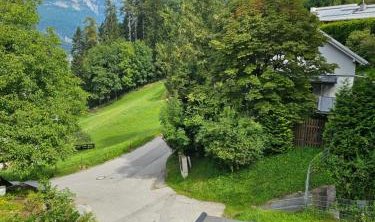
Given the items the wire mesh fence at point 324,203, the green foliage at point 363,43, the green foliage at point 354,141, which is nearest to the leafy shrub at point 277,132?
the wire mesh fence at point 324,203

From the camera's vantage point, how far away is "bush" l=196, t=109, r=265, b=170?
24.5 metres

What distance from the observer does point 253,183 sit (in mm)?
Result: 24109

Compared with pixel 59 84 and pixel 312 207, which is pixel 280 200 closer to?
pixel 312 207

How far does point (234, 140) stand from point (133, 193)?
7.54 meters

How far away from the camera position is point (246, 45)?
25.9 meters

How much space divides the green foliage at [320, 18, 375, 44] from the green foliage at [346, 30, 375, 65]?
6.87ft

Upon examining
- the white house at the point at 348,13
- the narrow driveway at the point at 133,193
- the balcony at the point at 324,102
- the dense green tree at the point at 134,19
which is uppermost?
the dense green tree at the point at 134,19

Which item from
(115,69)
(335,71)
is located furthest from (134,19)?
(335,71)

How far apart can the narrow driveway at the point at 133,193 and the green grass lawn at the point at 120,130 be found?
1369 millimetres

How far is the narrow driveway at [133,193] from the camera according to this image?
76.8 feet

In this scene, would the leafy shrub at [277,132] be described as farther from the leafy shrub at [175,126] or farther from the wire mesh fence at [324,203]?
the leafy shrub at [175,126]

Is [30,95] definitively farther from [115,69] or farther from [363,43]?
[115,69]

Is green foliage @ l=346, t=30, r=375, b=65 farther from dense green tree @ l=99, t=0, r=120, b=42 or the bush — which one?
dense green tree @ l=99, t=0, r=120, b=42

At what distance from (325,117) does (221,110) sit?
20.5ft
